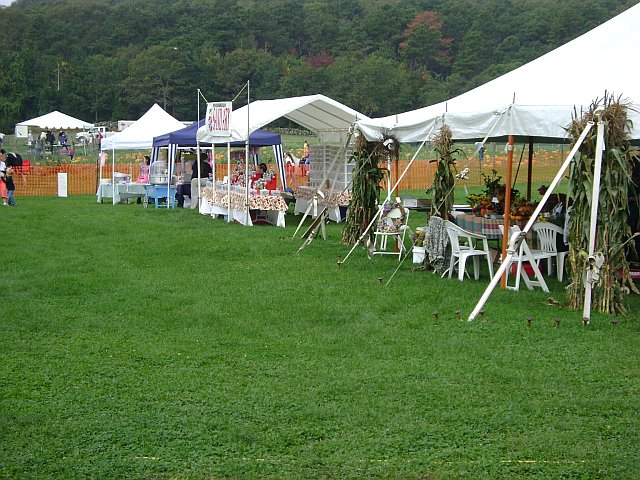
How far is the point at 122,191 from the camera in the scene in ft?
90.4

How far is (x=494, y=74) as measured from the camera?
228 ft

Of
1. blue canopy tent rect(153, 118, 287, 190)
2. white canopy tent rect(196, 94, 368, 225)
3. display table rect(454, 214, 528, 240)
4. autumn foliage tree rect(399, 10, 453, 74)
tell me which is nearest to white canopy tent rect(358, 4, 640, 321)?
display table rect(454, 214, 528, 240)

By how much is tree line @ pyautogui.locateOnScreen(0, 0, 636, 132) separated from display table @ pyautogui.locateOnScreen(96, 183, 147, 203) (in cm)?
4084

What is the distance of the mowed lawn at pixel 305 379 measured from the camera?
539 centimetres

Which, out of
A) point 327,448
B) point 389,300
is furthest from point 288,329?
point 327,448

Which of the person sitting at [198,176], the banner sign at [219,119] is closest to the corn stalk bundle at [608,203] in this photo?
the banner sign at [219,119]

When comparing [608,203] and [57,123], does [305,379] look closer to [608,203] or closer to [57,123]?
[608,203]

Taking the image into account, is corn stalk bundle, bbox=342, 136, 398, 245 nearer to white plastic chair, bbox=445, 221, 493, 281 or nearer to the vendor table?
white plastic chair, bbox=445, 221, 493, 281

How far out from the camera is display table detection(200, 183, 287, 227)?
1919 centimetres

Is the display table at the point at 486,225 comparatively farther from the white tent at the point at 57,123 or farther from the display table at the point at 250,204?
the white tent at the point at 57,123

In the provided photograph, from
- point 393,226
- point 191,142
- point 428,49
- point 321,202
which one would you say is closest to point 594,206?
point 393,226

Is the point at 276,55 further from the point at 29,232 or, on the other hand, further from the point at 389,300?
the point at 389,300

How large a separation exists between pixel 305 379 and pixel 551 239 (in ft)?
19.0

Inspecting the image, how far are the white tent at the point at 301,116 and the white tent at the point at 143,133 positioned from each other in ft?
20.8
